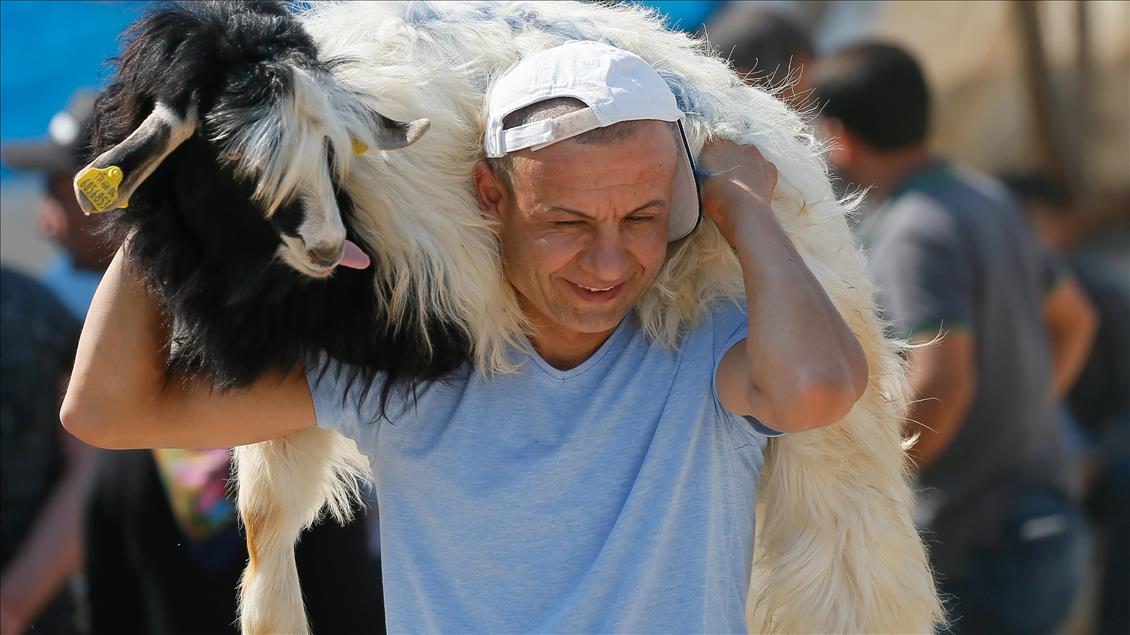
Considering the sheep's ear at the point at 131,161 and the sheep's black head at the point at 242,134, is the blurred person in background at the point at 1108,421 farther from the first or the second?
the sheep's ear at the point at 131,161

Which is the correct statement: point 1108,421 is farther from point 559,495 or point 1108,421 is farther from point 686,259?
point 559,495

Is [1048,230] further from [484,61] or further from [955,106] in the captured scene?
[484,61]

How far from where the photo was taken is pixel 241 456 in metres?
2.41

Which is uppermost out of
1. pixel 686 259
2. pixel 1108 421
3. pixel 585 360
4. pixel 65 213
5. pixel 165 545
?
pixel 686 259

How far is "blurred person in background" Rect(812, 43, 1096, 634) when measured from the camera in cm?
384

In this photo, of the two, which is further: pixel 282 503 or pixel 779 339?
pixel 282 503

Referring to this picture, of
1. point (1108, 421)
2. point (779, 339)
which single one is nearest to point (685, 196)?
point (779, 339)

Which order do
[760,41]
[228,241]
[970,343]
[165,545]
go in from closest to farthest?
[228,241] → [165,545] → [970,343] → [760,41]

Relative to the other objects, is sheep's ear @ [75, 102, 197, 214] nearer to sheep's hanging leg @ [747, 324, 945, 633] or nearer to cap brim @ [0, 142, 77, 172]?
sheep's hanging leg @ [747, 324, 945, 633]

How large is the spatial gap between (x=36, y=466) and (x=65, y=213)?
88 cm

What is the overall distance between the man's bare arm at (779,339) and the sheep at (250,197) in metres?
0.44

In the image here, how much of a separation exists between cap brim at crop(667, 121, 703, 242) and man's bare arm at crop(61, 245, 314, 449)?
2.11 feet

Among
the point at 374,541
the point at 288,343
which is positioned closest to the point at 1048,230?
the point at 374,541

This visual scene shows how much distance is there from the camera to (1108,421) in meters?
5.02
